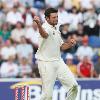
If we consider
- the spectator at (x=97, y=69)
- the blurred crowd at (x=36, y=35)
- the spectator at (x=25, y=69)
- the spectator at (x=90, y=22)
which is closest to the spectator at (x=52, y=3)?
the blurred crowd at (x=36, y=35)

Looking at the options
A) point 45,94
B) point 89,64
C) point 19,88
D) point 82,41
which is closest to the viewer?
point 45,94

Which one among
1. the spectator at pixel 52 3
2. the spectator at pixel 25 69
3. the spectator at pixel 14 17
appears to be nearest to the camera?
the spectator at pixel 25 69

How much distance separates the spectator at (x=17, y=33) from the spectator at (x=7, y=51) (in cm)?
42

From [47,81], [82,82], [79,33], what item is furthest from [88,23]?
[47,81]

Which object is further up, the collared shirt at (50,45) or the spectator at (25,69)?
the collared shirt at (50,45)

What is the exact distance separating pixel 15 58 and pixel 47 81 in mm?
5866

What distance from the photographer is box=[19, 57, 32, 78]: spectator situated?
592 inches

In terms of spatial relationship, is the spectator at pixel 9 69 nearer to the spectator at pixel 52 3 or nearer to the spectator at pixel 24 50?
the spectator at pixel 24 50

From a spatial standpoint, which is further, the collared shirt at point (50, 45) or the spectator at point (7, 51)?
the spectator at point (7, 51)

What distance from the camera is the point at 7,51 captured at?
1588cm

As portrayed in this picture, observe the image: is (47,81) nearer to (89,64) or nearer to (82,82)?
(82,82)

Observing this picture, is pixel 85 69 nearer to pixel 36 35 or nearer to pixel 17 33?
pixel 36 35

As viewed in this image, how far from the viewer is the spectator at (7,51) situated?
51.7 feet

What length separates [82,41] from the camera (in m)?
16.9
